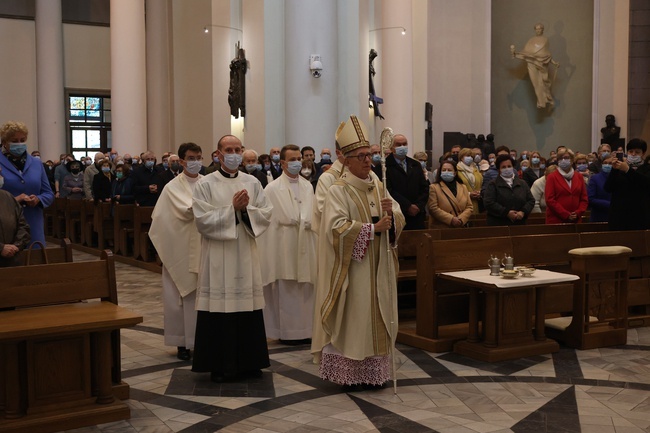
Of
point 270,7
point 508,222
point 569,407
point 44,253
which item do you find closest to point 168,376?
point 44,253

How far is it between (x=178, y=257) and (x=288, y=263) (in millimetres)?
1212

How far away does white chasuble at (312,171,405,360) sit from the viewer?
239 inches

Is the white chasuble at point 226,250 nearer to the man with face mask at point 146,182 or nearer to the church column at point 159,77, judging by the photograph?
the man with face mask at point 146,182

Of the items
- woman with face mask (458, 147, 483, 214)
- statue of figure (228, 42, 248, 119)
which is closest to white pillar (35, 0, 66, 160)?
statue of figure (228, 42, 248, 119)

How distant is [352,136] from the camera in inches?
242

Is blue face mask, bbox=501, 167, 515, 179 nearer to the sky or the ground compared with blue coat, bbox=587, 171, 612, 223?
nearer to the sky

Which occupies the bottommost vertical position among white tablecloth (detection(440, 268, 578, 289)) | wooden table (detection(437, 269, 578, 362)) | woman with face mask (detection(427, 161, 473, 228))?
wooden table (detection(437, 269, 578, 362))

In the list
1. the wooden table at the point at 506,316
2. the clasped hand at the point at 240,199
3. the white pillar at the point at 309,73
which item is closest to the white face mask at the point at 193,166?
the clasped hand at the point at 240,199

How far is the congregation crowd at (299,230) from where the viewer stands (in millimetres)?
6125

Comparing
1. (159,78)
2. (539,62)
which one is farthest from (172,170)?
(539,62)

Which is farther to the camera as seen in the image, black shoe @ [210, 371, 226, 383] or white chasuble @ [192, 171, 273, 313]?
black shoe @ [210, 371, 226, 383]

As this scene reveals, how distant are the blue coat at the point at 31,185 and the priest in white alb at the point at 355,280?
3.00 meters

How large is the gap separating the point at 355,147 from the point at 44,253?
2.62 m

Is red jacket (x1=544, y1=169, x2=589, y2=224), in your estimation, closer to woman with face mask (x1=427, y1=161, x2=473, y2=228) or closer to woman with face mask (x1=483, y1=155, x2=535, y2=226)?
woman with face mask (x1=483, y1=155, x2=535, y2=226)
